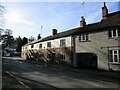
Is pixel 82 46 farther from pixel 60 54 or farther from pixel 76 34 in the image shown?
pixel 60 54

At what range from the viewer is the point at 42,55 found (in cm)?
3594

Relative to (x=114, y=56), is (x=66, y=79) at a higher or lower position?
lower

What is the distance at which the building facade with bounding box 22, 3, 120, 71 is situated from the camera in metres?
18.9

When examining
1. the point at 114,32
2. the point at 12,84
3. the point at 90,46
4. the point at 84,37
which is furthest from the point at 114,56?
the point at 12,84

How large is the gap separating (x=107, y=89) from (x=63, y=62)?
17771mm

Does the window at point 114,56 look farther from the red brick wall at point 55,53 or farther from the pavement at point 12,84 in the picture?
the pavement at point 12,84

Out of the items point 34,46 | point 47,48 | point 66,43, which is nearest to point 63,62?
point 66,43

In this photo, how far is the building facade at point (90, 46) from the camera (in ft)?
61.9

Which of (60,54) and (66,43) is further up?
(66,43)

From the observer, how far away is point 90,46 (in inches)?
861

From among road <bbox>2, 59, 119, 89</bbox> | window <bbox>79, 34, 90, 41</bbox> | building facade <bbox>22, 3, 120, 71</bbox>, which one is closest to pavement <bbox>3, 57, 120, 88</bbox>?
road <bbox>2, 59, 119, 89</bbox>

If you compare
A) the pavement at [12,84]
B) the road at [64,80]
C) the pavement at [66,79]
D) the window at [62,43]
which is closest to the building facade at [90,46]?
the window at [62,43]

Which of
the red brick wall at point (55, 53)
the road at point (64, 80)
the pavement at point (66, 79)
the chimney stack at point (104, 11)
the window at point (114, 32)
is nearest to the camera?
the road at point (64, 80)

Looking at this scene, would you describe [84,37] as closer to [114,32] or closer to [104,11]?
[114,32]
